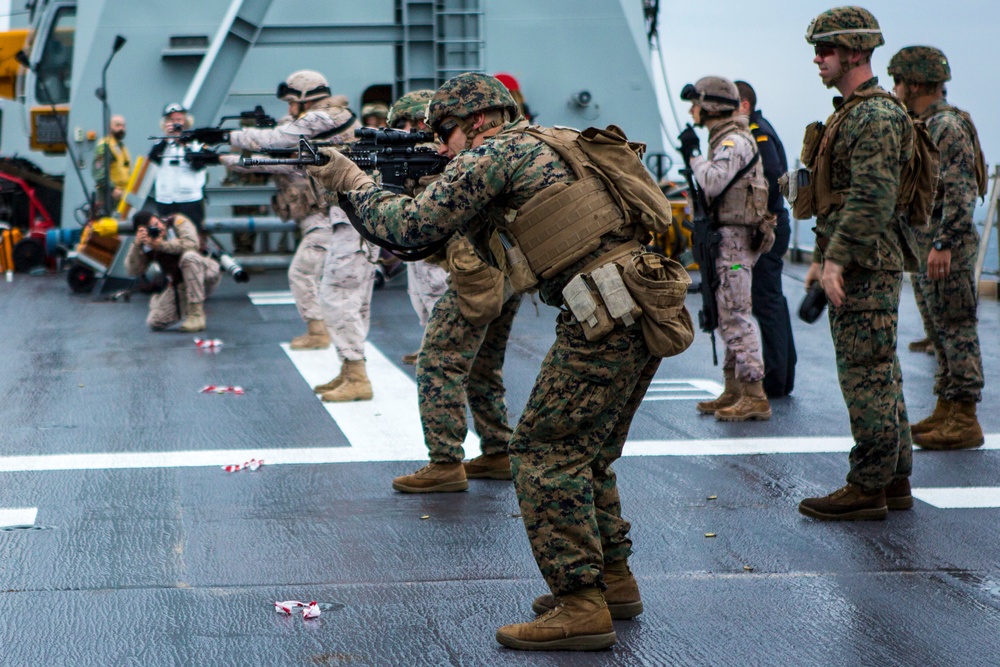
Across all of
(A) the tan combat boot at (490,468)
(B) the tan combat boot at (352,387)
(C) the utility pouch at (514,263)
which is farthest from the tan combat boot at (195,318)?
(C) the utility pouch at (514,263)

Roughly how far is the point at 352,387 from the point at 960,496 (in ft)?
13.0

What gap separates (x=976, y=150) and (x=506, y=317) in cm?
277

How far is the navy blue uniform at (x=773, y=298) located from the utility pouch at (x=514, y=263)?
13.7 feet

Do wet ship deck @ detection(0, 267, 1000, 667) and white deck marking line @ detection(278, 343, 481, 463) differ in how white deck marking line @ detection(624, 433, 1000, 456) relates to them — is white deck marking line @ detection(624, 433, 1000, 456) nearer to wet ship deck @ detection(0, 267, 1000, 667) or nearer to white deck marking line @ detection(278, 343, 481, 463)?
wet ship deck @ detection(0, 267, 1000, 667)

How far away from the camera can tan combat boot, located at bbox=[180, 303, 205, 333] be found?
1145cm

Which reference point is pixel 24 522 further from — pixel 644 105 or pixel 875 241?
pixel 644 105

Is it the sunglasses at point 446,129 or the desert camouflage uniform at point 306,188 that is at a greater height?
the sunglasses at point 446,129

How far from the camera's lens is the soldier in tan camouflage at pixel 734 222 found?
719cm

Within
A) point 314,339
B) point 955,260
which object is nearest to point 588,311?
point 955,260

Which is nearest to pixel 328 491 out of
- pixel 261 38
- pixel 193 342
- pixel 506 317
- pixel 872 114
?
pixel 506 317

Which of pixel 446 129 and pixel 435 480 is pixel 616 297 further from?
pixel 435 480

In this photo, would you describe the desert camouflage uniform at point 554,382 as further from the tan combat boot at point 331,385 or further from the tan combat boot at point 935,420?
the tan combat boot at point 331,385

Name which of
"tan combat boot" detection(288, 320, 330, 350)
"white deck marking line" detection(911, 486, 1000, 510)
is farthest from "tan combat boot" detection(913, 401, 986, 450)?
"tan combat boot" detection(288, 320, 330, 350)

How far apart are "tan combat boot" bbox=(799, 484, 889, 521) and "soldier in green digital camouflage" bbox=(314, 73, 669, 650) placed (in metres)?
1.71
